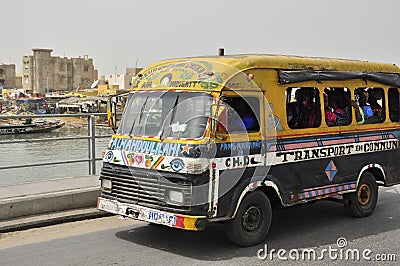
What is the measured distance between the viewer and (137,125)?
762 cm

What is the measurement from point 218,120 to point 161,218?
1.40m

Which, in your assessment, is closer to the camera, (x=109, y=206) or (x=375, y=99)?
(x=109, y=206)

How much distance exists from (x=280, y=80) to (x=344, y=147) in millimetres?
1807

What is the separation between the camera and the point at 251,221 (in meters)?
7.29

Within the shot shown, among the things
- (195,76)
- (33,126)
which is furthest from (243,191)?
(33,126)

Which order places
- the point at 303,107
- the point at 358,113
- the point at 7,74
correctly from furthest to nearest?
1. the point at 7,74
2. the point at 358,113
3. the point at 303,107

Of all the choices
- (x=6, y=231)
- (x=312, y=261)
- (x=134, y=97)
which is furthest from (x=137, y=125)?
(x=312, y=261)

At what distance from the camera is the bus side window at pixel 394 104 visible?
31.6ft

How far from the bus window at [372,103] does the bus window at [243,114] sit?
2.55 metres

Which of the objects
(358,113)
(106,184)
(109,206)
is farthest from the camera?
(358,113)

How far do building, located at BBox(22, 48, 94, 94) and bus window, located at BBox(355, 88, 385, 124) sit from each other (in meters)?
137

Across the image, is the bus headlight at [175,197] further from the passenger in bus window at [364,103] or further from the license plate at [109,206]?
the passenger in bus window at [364,103]

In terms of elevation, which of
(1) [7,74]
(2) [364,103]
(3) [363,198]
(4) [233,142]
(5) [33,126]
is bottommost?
(3) [363,198]

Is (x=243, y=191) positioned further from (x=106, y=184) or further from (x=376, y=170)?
(x=376, y=170)
